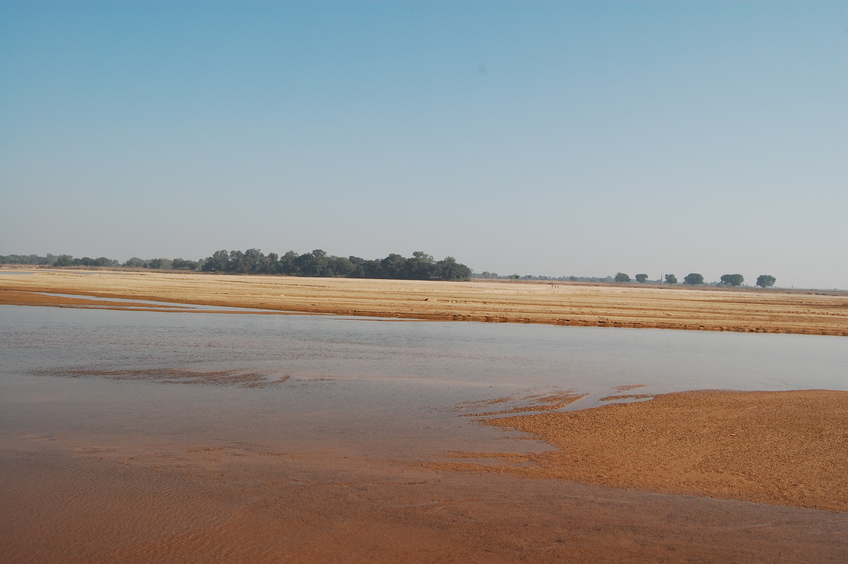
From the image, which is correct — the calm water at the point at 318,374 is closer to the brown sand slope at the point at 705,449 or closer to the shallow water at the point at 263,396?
the shallow water at the point at 263,396

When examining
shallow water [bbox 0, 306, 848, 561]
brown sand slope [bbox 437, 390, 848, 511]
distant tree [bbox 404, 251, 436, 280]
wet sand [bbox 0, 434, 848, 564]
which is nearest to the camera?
wet sand [bbox 0, 434, 848, 564]

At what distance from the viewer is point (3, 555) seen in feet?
18.1

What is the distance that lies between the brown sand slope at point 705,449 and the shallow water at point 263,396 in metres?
0.65

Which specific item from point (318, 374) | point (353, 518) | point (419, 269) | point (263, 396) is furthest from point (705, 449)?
point (419, 269)

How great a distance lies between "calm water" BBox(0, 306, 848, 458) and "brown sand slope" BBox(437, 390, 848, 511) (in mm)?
1250

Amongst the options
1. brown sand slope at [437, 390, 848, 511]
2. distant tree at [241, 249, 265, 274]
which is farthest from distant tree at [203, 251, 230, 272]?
brown sand slope at [437, 390, 848, 511]

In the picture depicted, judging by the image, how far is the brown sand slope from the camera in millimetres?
7930

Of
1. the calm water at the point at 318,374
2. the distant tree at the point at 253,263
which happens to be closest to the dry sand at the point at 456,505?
the calm water at the point at 318,374

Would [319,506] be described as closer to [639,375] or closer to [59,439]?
[59,439]

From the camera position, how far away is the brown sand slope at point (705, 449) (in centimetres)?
793

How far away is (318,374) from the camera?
15.4m

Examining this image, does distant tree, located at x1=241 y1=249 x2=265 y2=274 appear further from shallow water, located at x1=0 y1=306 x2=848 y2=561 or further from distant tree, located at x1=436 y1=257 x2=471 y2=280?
shallow water, located at x1=0 y1=306 x2=848 y2=561

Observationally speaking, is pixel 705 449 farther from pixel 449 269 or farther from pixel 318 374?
pixel 449 269

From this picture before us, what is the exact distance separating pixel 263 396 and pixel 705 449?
8.04m
